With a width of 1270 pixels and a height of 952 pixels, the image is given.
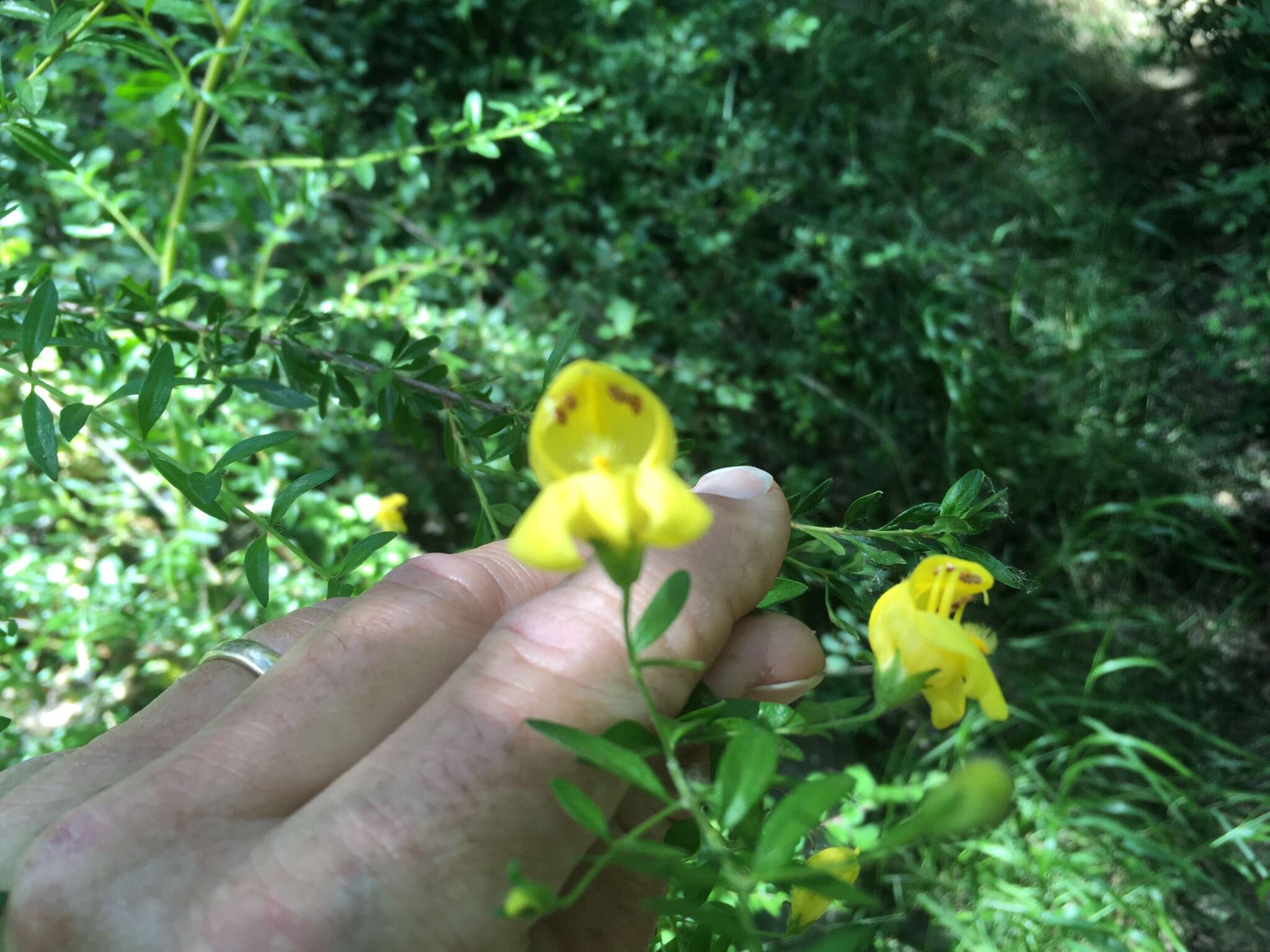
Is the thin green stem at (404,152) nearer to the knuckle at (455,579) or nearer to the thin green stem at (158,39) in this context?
the thin green stem at (158,39)

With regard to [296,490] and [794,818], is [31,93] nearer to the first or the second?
[296,490]

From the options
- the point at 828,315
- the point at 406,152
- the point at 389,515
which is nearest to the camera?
the point at 406,152

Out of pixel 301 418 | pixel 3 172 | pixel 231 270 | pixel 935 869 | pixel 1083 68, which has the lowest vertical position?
pixel 935 869

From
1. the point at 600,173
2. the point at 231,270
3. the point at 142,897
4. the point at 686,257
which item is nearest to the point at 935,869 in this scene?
the point at 686,257

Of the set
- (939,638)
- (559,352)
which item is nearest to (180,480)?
(559,352)

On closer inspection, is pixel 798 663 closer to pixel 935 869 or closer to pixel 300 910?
pixel 300 910
